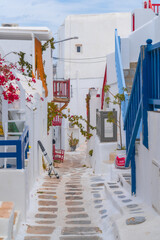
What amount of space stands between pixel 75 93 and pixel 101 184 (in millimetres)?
20285

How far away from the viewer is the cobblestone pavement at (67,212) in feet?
20.7

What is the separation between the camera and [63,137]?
100ft

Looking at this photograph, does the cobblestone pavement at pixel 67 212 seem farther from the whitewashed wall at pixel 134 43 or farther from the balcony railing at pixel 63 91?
the balcony railing at pixel 63 91

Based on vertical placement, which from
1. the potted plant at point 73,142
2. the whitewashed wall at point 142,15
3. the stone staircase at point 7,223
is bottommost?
the potted plant at point 73,142

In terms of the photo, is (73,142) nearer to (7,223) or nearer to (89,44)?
(89,44)

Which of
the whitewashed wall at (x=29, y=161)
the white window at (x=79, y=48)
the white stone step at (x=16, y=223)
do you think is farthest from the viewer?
the white window at (x=79, y=48)

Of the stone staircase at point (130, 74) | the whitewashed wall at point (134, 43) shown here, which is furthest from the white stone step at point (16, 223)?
the whitewashed wall at point (134, 43)

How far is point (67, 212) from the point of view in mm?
7676

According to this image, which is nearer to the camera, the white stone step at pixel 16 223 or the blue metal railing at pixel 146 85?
the white stone step at pixel 16 223

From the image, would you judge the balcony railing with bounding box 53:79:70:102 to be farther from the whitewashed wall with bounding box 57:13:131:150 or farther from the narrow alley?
the narrow alley

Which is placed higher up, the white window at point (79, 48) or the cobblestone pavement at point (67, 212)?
the white window at point (79, 48)

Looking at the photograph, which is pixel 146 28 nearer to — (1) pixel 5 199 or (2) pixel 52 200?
(2) pixel 52 200

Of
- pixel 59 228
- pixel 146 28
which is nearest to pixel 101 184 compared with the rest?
pixel 59 228

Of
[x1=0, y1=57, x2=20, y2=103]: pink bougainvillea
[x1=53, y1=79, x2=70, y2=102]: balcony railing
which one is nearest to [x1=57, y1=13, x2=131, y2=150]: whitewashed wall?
[x1=53, y1=79, x2=70, y2=102]: balcony railing
